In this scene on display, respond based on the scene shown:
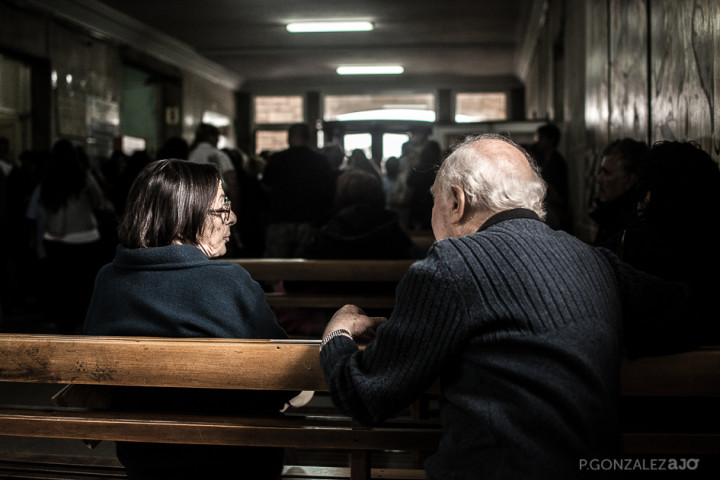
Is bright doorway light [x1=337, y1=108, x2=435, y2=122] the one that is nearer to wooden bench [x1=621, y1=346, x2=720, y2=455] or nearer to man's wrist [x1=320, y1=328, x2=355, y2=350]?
man's wrist [x1=320, y1=328, x2=355, y2=350]

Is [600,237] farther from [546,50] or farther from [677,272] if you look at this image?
[546,50]

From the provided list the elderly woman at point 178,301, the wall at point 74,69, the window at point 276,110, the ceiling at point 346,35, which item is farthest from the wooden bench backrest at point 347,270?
the window at point 276,110

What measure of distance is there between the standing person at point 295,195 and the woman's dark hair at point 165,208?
4.08m

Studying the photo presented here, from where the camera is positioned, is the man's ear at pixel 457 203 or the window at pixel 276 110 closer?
the man's ear at pixel 457 203

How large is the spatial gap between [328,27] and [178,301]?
12118mm

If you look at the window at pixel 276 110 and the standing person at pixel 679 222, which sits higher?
the window at pixel 276 110

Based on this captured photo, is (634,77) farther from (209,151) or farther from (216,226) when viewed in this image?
(209,151)

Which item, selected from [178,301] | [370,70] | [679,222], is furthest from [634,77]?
[370,70]

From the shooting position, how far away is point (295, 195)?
20.1 ft

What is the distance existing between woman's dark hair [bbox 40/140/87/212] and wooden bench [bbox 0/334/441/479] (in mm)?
4417

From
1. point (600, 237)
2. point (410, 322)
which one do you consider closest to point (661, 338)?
point (410, 322)

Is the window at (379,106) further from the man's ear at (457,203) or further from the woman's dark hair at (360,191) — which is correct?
the man's ear at (457,203)

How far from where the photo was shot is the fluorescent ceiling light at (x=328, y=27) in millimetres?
13055

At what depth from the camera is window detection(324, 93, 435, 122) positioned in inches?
816
